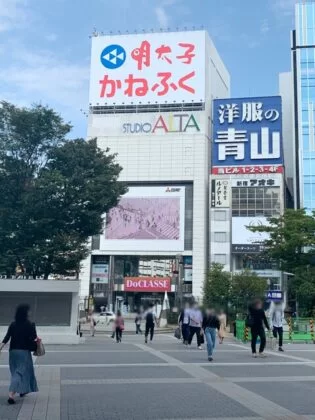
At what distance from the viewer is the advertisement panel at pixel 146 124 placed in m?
70.3

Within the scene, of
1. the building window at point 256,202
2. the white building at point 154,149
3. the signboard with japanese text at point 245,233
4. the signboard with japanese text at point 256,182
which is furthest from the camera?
the white building at point 154,149

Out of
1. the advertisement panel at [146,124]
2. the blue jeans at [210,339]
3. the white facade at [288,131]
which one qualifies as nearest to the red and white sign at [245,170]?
the advertisement panel at [146,124]

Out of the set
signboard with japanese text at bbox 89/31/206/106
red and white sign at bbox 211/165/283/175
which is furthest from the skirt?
signboard with japanese text at bbox 89/31/206/106

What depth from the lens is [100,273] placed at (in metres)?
67.9

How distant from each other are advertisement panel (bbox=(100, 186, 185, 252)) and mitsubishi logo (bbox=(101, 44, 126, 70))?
61.8ft

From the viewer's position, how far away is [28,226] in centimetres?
2205

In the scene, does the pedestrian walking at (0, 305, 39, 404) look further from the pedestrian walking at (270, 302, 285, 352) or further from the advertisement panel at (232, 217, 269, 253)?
the advertisement panel at (232, 217, 269, 253)

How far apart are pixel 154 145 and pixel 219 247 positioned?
53.4 feet

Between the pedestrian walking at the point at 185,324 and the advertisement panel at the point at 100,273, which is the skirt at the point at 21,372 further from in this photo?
the advertisement panel at the point at 100,273

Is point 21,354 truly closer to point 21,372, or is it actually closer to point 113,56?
point 21,372

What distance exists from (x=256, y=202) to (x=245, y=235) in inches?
171

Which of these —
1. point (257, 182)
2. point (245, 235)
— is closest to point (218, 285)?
point (245, 235)

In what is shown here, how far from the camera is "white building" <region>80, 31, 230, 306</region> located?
6656cm

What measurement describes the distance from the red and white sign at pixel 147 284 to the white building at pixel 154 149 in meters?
0.25
